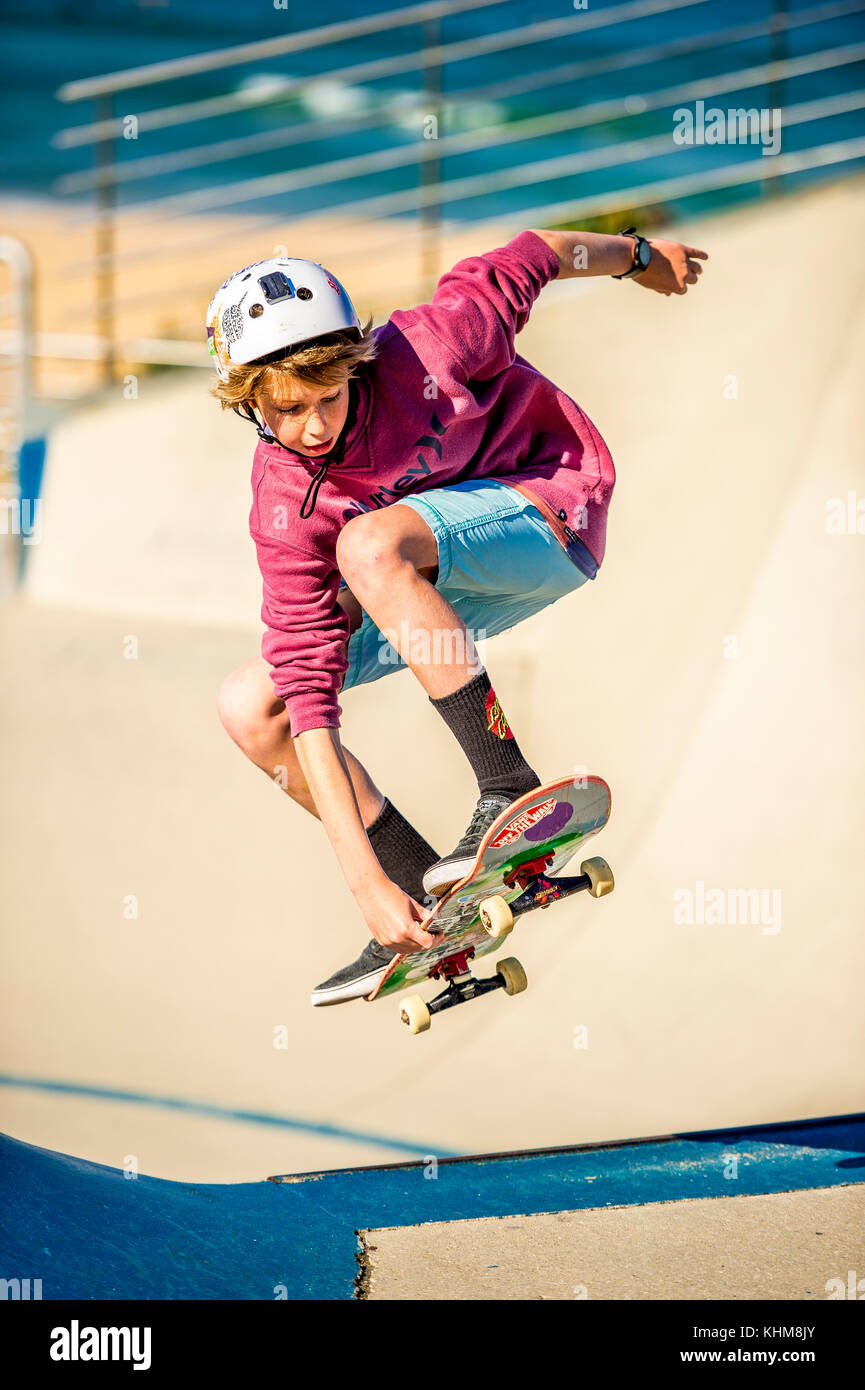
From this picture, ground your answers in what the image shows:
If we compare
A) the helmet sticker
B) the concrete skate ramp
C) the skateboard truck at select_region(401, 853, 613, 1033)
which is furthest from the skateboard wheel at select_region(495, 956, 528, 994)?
the concrete skate ramp

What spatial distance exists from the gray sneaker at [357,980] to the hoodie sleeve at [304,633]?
2.31 ft

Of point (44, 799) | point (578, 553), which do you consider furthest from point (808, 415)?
point (44, 799)

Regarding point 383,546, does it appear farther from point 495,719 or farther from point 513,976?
point 513,976

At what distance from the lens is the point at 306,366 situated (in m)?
2.68

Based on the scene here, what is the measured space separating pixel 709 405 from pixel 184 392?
283 cm

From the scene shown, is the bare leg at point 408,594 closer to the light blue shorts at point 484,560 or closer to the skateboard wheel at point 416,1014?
the light blue shorts at point 484,560

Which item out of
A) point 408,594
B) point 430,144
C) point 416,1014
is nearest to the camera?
point 408,594

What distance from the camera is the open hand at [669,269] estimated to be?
3.27m

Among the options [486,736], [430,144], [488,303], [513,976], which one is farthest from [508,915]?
[430,144]

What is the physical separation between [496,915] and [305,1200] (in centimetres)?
157

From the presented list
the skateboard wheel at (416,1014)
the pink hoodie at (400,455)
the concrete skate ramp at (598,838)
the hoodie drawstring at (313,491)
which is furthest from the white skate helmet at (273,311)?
the concrete skate ramp at (598,838)

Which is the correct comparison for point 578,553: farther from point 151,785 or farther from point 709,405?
point 151,785
